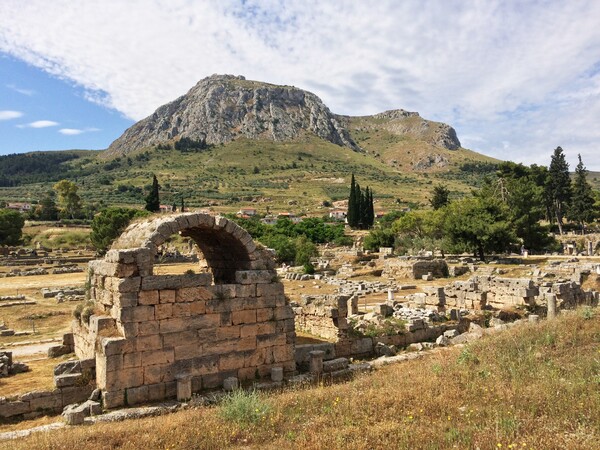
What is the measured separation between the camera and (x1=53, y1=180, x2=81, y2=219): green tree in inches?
3305

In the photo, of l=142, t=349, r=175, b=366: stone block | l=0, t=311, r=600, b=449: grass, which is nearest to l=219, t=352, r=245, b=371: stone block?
l=142, t=349, r=175, b=366: stone block

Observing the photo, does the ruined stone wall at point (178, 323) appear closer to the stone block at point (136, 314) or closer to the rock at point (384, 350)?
the stone block at point (136, 314)

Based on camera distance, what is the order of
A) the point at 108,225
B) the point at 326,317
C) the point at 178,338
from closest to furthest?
the point at 178,338 → the point at 326,317 → the point at 108,225

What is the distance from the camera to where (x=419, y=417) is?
6852 mm

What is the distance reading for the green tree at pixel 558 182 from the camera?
60750mm

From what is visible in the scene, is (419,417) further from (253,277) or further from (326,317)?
(326,317)

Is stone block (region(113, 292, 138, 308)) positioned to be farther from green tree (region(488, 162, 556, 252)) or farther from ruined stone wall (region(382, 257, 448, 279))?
green tree (region(488, 162, 556, 252))

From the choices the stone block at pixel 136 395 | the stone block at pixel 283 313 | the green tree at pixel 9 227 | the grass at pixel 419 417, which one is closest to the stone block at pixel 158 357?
the stone block at pixel 136 395

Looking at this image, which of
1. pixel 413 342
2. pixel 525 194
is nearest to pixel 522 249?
pixel 525 194

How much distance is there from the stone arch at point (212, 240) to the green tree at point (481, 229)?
31.2 metres

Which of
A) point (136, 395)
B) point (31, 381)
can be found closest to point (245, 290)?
point (136, 395)

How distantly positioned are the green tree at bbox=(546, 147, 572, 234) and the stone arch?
196ft

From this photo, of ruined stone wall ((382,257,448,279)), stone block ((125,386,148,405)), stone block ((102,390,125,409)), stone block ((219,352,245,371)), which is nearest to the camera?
stone block ((102,390,125,409))

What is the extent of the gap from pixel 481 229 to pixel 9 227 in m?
61.5
